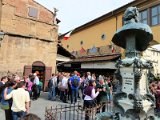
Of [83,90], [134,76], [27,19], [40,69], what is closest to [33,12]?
[27,19]

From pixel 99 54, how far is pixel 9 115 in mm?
17680

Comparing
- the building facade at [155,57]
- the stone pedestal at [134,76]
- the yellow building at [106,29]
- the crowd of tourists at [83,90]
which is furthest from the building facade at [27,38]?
the stone pedestal at [134,76]

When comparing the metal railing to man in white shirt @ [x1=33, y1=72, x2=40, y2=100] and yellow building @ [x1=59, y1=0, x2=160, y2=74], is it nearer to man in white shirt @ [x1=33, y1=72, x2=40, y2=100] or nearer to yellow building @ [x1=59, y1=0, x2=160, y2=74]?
man in white shirt @ [x1=33, y1=72, x2=40, y2=100]

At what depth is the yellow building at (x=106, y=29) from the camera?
58.6 feet

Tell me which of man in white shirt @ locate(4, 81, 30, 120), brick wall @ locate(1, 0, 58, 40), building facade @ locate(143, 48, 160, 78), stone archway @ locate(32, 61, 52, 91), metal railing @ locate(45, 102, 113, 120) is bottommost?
metal railing @ locate(45, 102, 113, 120)

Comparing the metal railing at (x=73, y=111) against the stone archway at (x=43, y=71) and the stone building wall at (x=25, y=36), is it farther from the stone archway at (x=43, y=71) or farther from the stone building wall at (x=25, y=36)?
the stone archway at (x=43, y=71)

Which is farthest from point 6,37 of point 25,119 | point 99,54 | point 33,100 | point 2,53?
point 25,119

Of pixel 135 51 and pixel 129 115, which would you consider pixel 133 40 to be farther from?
pixel 129 115

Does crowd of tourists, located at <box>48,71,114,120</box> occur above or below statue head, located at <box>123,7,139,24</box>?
below

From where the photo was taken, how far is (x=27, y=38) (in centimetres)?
1598

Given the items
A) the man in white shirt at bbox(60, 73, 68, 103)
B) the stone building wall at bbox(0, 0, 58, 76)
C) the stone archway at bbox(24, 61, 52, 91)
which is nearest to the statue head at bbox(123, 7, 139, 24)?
the man in white shirt at bbox(60, 73, 68, 103)

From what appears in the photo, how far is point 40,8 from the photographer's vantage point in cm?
1756

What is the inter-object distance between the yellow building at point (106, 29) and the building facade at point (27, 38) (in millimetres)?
6227

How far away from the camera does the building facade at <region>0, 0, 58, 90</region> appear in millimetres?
14977
